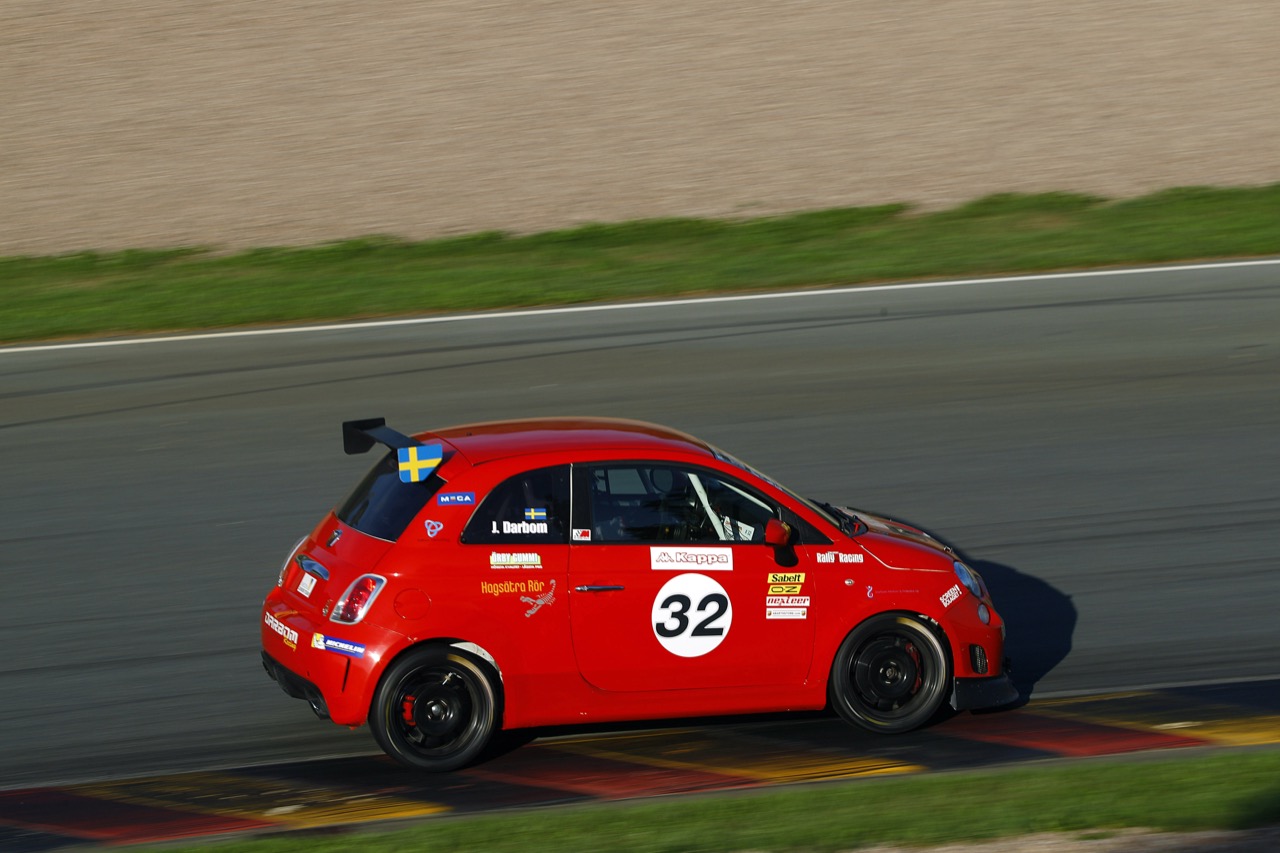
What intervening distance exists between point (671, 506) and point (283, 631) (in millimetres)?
1994

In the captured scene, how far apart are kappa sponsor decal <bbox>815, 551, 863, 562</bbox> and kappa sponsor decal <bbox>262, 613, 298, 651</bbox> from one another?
257 centimetres

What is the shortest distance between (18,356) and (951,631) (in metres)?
10.6

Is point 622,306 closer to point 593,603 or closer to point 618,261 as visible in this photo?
point 618,261

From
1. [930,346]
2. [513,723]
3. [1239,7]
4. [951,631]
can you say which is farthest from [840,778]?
[1239,7]

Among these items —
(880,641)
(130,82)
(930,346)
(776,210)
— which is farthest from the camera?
(130,82)

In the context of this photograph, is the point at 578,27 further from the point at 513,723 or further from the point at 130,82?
the point at 513,723

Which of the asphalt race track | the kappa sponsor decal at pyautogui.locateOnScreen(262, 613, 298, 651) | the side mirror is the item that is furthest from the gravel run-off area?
→ the side mirror

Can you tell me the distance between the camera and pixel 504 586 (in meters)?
7.08

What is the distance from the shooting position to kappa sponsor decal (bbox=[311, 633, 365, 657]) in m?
6.93

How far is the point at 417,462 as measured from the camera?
7266 millimetres

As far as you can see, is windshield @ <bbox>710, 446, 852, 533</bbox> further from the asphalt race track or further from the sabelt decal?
the asphalt race track

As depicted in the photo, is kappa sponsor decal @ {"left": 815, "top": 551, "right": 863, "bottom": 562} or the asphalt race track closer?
kappa sponsor decal @ {"left": 815, "top": 551, "right": 863, "bottom": 562}

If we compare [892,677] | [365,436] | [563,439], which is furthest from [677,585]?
[365,436]

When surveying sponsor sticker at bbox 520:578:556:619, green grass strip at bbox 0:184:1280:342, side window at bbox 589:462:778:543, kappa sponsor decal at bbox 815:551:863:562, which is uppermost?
green grass strip at bbox 0:184:1280:342
